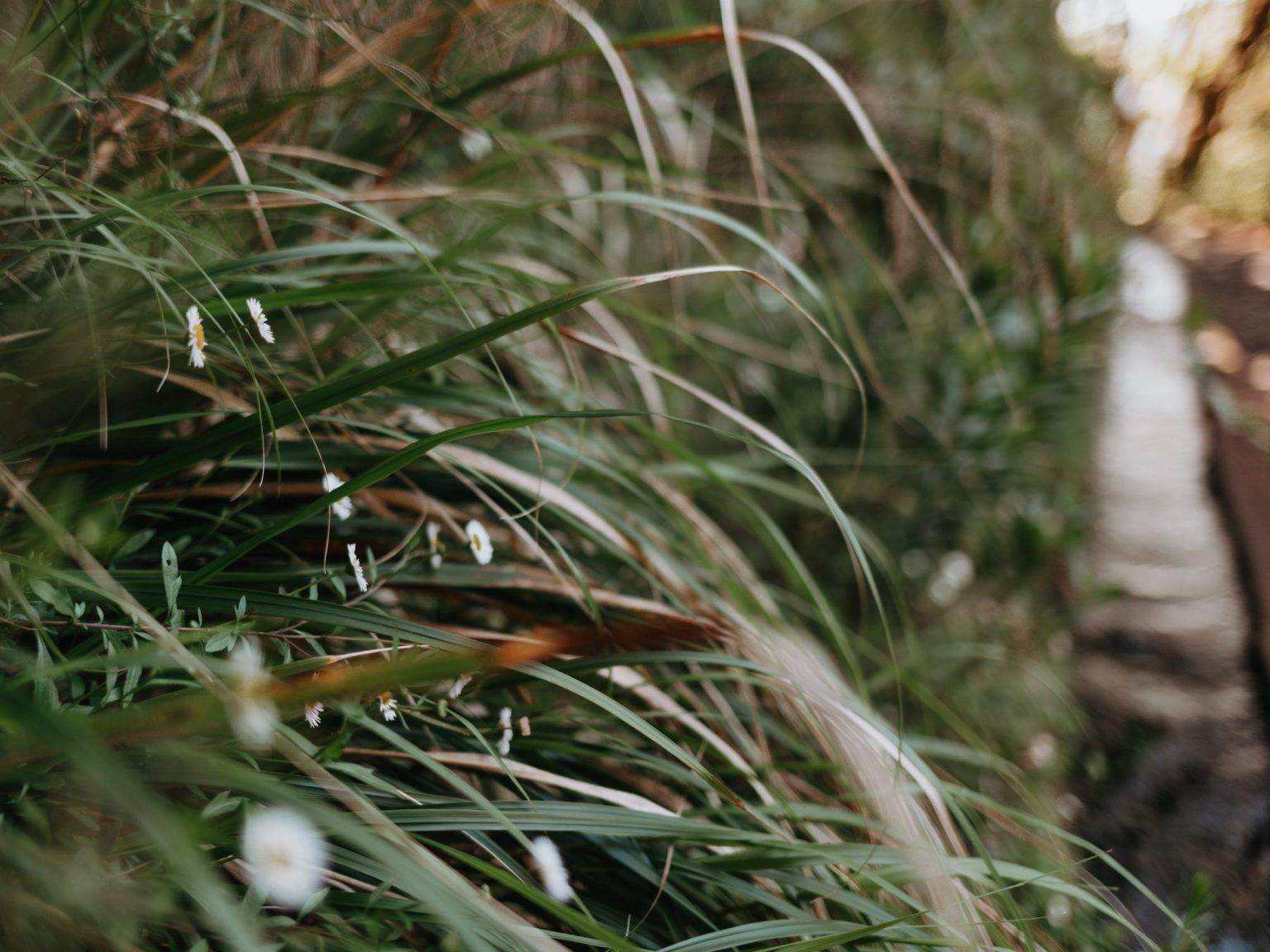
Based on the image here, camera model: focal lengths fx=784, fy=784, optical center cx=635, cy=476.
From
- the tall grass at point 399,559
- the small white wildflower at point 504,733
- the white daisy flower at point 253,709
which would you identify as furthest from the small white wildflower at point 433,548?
the white daisy flower at point 253,709

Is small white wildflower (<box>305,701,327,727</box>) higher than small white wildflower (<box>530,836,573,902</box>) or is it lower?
higher

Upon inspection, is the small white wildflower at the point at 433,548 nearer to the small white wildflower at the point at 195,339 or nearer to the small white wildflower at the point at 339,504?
the small white wildflower at the point at 339,504

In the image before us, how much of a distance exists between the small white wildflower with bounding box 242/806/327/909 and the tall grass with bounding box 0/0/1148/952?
16 millimetres

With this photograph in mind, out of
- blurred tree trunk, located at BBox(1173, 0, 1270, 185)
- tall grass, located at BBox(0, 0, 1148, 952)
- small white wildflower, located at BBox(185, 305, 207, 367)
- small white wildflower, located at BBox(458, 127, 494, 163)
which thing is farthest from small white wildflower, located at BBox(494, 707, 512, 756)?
blurred tree trunk, located at BBox(1173, 0, 1270, 185)

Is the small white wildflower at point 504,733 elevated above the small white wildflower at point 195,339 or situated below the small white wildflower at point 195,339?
below

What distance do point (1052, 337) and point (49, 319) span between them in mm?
1439

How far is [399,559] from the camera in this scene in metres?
0.68

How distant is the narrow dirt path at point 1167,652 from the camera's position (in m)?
0.96

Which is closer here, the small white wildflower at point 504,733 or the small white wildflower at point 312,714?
the small white wildflower at point 312,714

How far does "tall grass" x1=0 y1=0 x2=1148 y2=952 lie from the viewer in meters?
0.41

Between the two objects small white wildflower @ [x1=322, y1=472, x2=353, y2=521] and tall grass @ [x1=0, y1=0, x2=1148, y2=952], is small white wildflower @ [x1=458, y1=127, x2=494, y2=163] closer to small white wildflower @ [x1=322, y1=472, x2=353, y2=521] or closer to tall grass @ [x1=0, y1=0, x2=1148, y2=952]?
tall grass @ [x1=0, y1=0, x2=1148, y2=952]

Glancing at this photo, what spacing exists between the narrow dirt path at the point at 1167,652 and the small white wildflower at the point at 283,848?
2.71 ft

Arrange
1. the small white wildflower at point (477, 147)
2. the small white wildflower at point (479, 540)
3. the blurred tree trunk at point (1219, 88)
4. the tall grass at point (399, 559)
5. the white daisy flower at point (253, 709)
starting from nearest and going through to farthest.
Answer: the white daisy flower at point (253, 709) < the tall grass at point (399, 559) < the small white wildflower at point (479, 540) < the small white wildflower at point (477, 147) < the blurred tree trunk at point (1219, 88)

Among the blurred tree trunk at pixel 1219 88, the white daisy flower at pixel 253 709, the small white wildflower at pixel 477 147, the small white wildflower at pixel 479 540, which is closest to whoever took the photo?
the white daisy flower at pixel 253 709
